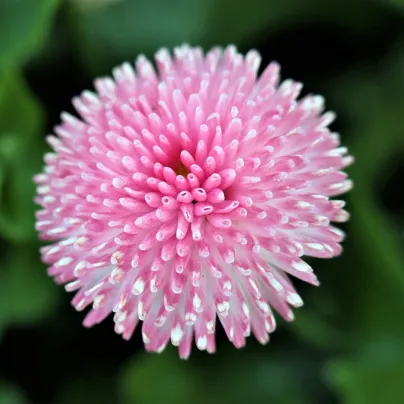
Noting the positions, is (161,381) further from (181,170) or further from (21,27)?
(21,27)

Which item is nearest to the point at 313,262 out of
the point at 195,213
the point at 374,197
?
the point at 374,197

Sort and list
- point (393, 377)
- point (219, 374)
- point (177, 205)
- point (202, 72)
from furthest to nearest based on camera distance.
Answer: point (219, 374), point (393, 377), point (202, 72), point (177, 205)

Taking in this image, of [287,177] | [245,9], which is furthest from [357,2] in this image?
[287,177]

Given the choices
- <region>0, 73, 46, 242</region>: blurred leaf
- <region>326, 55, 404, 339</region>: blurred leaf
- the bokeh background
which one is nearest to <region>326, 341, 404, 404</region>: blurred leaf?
the bokeh background

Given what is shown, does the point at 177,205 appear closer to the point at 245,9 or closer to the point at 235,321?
the point at 235,321

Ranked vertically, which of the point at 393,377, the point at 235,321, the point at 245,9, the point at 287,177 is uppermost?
the point at 245,9

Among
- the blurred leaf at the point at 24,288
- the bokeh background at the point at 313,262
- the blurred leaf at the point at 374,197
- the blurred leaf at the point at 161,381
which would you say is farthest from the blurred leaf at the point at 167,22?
the blurred leaf at the point at 161,381
